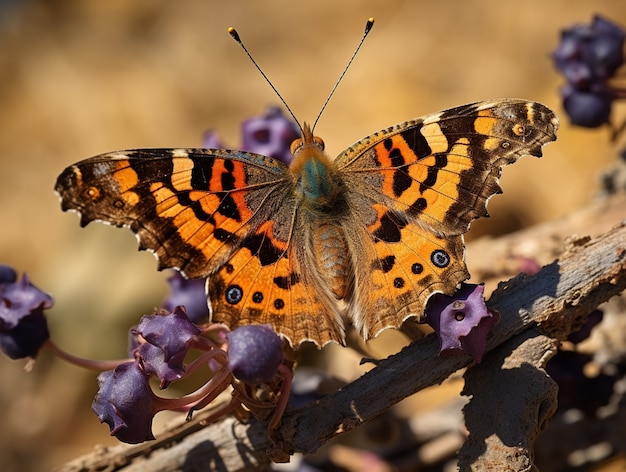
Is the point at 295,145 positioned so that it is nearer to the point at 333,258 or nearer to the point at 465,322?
the point at 333,258

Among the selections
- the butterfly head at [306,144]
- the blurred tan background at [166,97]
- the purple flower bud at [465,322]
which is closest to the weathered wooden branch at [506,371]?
the purple flower bud at [465,322]

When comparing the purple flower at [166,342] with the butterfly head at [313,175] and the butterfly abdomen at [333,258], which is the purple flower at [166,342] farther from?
the butterfly head at [313,175]

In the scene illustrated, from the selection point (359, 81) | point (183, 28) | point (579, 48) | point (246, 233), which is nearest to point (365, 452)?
point (246, 233)

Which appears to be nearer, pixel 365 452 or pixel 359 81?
pixel 365 452

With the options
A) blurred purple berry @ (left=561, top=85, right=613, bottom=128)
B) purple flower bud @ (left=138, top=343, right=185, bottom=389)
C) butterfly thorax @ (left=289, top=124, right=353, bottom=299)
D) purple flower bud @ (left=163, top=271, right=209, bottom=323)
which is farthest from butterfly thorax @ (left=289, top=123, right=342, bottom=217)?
blurred purple berry @ (left=561, top=85, right=613, bottom=128)

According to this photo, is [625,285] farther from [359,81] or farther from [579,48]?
[359,81]

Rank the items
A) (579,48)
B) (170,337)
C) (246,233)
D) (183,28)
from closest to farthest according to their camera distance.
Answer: (170,337) → (246,233) → (579,48) → (183,28)
